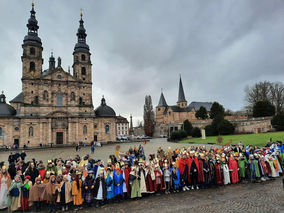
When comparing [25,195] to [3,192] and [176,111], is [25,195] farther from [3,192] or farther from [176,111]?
[176,111]

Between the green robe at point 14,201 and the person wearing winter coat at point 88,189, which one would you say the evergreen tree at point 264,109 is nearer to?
the person wearing winter coat at point 88,189

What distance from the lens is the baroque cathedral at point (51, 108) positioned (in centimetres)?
3622

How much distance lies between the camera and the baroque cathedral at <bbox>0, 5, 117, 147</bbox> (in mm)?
36219

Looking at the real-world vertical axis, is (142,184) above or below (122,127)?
below

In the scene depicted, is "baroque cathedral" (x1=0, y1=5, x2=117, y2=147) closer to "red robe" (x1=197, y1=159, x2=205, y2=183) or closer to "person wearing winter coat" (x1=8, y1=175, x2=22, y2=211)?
"person wearing winter coat" (x1=8, y1=175, x2=22, y2=211)

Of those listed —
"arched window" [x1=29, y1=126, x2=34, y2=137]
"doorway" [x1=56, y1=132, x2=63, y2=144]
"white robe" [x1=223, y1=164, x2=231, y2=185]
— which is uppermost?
"arched window" [x1=29, y1=126, x2=34, y2=137]

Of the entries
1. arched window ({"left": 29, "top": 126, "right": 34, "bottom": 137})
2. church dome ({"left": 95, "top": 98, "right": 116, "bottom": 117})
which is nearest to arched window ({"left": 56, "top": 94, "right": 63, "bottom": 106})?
arched window ({"left": 29, "top": 126, "right": 34, "bottom": 137})

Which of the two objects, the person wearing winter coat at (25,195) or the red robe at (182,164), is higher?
the red robe at (182,164)

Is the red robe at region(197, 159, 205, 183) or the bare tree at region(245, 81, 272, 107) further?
the bare tree at region(245, 81, 272, 107)

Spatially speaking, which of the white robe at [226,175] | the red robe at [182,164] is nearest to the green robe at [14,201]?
the red robe at [182,164]

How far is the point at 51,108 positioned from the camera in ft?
129

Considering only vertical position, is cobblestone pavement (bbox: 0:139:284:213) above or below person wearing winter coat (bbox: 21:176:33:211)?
below

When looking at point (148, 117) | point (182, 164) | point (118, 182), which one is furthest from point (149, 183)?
point (148, 117)

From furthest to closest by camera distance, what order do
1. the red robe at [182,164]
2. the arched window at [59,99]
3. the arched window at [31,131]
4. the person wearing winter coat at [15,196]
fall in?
1. the arched window at [59,99]
2. the arched window at [31,131]
3. the red robe at [182,164]
4. the person wearing winter coat at [15,196]
